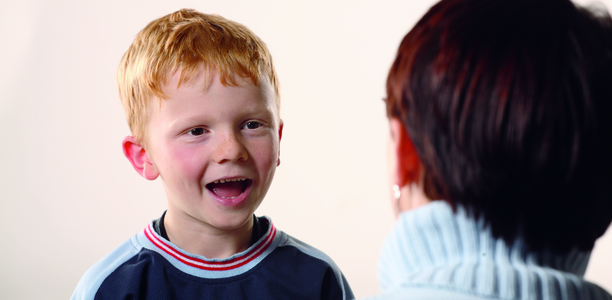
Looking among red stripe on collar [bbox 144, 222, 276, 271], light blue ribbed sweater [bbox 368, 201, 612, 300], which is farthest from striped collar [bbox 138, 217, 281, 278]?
light blue ribbed sweater [bbox 368, 201, 612, 300]

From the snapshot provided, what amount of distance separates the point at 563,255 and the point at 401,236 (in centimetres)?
20

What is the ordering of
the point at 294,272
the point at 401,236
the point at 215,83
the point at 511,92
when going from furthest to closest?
the point at 294,272
the point at 215,83
the point at 401,236
the point at 511,92

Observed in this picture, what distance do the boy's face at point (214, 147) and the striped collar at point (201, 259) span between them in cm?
8

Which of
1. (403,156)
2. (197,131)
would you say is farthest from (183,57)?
(403,156)

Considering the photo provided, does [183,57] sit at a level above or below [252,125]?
above

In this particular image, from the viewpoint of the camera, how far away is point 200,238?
1.23 m

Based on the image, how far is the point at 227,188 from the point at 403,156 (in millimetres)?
602

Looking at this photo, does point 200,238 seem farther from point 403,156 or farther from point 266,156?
point 403,156

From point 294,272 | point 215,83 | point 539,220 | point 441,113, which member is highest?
point 215,83

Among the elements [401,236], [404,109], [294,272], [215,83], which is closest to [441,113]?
[404,109]

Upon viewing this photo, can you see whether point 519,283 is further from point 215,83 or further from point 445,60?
point 215,83

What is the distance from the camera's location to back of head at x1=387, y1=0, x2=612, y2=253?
0.59m

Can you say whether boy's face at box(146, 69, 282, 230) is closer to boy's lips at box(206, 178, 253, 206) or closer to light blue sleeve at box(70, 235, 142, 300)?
boy's lips at box(206, 178, 253, 206)

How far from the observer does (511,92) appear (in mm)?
588
